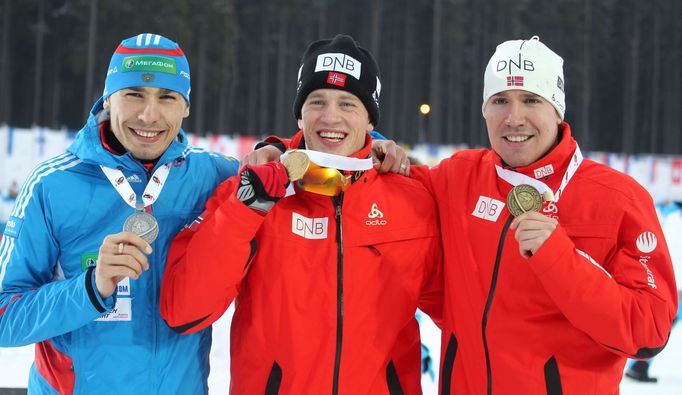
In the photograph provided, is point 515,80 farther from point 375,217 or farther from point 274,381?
point 274,381

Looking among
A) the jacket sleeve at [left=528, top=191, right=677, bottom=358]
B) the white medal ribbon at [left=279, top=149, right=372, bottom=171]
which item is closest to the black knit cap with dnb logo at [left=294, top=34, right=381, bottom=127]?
the white medal ribbon at [left=279, top=149, right=372, bottom=171]

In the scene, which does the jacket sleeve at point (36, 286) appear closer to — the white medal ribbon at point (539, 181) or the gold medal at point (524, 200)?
the gold medal at point (524, 200)

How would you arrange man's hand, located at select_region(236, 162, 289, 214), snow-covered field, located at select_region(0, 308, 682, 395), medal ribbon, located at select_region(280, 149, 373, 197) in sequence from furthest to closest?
1. snow-covered field, located at select_region(0, 308, 682, 395)
2. medal ribbon, located at select_region(280, 149, 373, 197)
3. man's hand, located at select_region(236, 162, 289, 214)

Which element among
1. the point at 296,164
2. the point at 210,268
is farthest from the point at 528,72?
the point at 210,268

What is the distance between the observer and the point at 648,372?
4.83 meters

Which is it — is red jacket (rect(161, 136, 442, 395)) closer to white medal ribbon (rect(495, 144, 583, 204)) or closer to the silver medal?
the silver medal

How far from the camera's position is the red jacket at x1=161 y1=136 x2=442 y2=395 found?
2.21 meters

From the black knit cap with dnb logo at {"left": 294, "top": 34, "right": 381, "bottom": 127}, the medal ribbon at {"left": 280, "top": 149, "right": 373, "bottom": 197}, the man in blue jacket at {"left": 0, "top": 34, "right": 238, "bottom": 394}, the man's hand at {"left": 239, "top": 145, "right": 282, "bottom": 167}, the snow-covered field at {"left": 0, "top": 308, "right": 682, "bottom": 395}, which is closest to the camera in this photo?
the man in blue jacket at {"left": 0, "top": 34, "right": 238, "bottom": 394}

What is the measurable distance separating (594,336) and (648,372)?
3.23m

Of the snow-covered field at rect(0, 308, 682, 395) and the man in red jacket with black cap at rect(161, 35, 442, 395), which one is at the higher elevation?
the man in red jacket with black cap at rect(161, 35, 442, 395)

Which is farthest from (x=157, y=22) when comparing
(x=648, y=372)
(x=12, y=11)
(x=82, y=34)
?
(x=648, y=372)

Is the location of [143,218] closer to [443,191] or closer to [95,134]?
[95,134]

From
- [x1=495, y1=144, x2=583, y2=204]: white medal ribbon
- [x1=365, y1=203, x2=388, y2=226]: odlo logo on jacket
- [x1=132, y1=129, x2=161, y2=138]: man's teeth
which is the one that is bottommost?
[x1=365, y1=203, x2=388, y2=226]: odlo logo on jacket

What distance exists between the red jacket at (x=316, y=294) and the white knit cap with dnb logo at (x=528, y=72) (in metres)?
0.62
